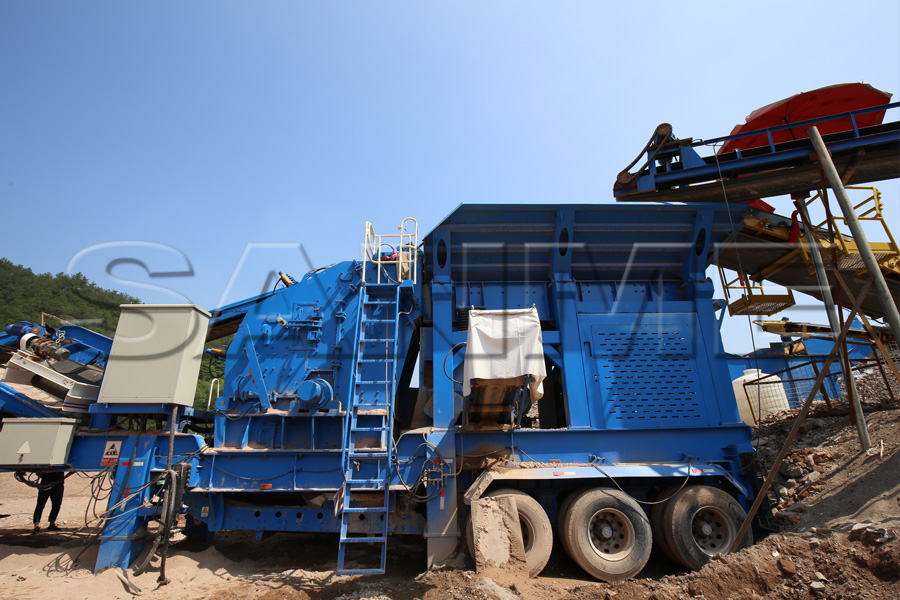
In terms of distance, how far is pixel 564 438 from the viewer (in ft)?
22.1

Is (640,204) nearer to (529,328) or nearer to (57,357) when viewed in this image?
Result: (529,328)

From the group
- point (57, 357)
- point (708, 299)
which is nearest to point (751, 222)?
point (708, 299)

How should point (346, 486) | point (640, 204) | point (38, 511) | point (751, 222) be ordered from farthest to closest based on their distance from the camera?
point (38, 511) < point (751, 222) < point (640, 204) < point (346, 486)

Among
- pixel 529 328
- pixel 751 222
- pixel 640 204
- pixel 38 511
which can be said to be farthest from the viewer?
pixel 38 511

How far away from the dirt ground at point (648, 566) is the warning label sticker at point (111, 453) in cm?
128

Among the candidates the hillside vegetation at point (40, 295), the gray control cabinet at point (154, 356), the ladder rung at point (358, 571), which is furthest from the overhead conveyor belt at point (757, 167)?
the hillside vegetation at point (40, 295)

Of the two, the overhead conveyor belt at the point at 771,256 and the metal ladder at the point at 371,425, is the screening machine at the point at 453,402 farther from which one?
the overhead conveyor belt at the point at 771,256

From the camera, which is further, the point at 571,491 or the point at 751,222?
the point at 751,222

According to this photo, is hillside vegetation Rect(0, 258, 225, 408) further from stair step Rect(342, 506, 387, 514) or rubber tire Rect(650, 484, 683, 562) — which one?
rubber tire Rect(650, 484, 683, 562)

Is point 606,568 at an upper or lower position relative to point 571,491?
lower

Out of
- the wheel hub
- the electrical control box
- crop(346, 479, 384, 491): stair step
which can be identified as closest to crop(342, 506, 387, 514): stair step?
crop(346, 479, 384, 491): stair step

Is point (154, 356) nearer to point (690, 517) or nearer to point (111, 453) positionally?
point (111, 453)

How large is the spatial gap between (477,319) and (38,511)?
9921 millimetres

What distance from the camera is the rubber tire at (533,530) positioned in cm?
584
